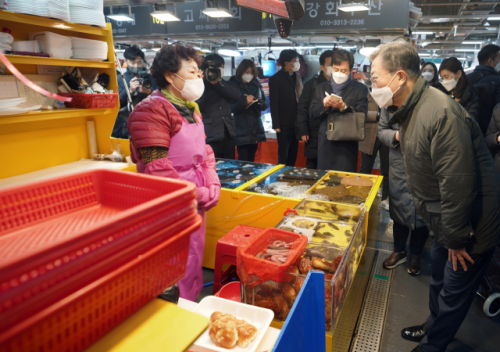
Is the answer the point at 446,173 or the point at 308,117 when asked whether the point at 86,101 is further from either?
the point at 446,173

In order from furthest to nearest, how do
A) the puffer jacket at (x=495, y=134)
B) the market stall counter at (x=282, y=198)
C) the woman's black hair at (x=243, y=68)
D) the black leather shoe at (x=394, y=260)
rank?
1. the woman's black hair at (x=243, y=68)
2. the black leather shoe at (x=394, y=260)
3. the puffer jacket at (x=495, y=134)
4. the market stall counter at (x=282, y=198)

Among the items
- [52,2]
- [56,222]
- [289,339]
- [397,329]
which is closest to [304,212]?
[397,329]

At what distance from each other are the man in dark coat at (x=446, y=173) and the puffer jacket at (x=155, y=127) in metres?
1.29

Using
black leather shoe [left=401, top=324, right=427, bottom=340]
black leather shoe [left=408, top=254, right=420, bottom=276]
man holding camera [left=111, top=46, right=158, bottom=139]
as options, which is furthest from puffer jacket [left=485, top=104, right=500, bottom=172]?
man holding camera [left=111, top=46, right=158, bottom=139]

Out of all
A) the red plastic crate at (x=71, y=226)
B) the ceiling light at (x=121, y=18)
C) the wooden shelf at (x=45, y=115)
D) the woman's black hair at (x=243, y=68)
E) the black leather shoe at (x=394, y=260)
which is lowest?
the black leather shoe at (x=394, y=260)

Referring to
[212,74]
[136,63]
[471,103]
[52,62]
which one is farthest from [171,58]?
[471,103]


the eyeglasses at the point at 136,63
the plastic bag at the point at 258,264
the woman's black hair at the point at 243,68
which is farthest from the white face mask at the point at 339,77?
the eyeglasses at the point at 136,63

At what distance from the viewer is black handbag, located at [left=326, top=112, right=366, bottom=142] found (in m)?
3.91

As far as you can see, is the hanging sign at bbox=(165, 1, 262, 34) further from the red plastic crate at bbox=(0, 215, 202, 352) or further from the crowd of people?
the red plastic crate at bbox=(0, 215, 202, 352)

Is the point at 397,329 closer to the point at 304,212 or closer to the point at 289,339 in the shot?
the point at 304,212

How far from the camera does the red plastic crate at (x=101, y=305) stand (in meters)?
0.57

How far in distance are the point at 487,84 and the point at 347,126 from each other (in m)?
2.68

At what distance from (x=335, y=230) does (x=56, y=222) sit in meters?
1.71

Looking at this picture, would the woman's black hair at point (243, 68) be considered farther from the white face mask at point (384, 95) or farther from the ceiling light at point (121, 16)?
the ceiling light at point (121, 16)
